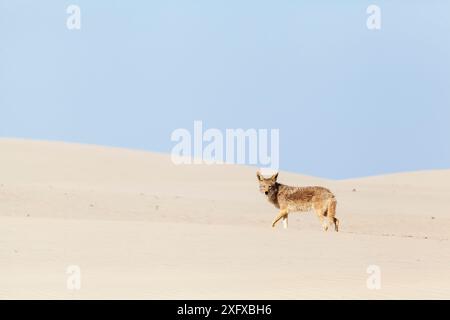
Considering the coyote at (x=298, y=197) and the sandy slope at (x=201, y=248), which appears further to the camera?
the coyote at (x=298, y=197)

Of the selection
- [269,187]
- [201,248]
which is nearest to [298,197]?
[269,187]

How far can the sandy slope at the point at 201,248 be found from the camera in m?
14.0

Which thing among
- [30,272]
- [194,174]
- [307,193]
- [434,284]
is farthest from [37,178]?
[434,284]

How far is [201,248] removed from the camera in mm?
17469

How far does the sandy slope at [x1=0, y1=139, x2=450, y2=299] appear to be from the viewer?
14.0 meters

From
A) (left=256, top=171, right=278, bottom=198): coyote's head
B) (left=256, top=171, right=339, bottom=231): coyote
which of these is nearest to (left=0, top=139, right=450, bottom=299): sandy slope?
(left=256, top=171, right=339, bottom=231): coyote

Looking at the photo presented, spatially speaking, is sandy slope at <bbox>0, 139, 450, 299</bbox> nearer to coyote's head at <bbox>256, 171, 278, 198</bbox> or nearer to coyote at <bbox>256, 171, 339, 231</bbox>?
coyote at <bbox>256, 171, 339, 231</bbox>

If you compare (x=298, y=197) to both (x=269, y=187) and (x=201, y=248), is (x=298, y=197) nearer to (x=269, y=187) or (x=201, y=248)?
(x=269, y=187)

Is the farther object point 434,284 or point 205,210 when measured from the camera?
point 205,210

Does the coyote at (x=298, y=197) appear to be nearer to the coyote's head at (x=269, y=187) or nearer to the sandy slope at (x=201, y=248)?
the coyote's head at (x=269, y=187)

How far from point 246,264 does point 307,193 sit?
11.7 feet

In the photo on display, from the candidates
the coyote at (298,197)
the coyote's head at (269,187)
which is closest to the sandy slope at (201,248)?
the coyote at (298,197)

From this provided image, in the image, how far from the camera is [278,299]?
41.9 ft
